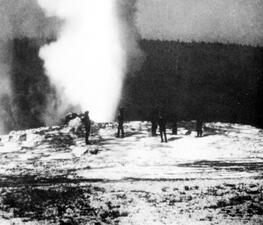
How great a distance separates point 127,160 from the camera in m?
26.8

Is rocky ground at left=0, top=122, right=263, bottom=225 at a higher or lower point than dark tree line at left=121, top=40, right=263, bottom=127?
lower

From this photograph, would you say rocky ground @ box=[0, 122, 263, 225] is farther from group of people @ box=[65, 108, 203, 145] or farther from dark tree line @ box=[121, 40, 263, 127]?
dark tree line @ box=[121, 40, 263, 127]

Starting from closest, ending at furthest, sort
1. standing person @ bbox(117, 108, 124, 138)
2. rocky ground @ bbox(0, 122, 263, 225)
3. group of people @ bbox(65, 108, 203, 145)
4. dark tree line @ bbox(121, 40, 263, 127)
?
rocky ground @ bbox(0, 122, 263, 225) → group of people @ bbox(65, 108, 203, 145) → standing person @ bbox(117, 108, 124, 138) → dark tree line @ bbox(121, 40, 263, 127)

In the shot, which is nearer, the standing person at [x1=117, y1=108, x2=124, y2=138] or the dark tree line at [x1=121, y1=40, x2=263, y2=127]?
the standing person at [x1=117, y1=108, x2=124, y2=138]

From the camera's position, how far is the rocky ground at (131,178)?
12.7 meters

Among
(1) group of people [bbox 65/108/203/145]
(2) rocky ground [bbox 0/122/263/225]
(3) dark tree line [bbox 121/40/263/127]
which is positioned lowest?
(2) rocky ground [bbox 0/122/263/225]

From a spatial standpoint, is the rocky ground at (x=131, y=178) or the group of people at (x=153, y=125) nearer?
the rocky ground at (x=131, y=178)

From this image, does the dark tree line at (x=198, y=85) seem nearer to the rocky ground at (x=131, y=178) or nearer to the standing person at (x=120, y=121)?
the standing person at (x=120, y=121)

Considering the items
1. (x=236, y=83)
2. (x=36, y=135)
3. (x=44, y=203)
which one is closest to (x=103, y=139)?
(x=36, y=135)

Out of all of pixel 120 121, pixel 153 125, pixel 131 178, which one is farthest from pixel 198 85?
pixel 131 178

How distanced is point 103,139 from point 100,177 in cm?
1415

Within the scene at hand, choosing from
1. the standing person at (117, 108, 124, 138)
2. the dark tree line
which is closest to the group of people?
the standing person at (117, 108, 124, 138)

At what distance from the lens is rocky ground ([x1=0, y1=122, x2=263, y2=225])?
41.7 ft

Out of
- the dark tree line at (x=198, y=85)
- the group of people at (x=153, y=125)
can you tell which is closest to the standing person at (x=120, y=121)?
the group of people at (x=153, y=125)
